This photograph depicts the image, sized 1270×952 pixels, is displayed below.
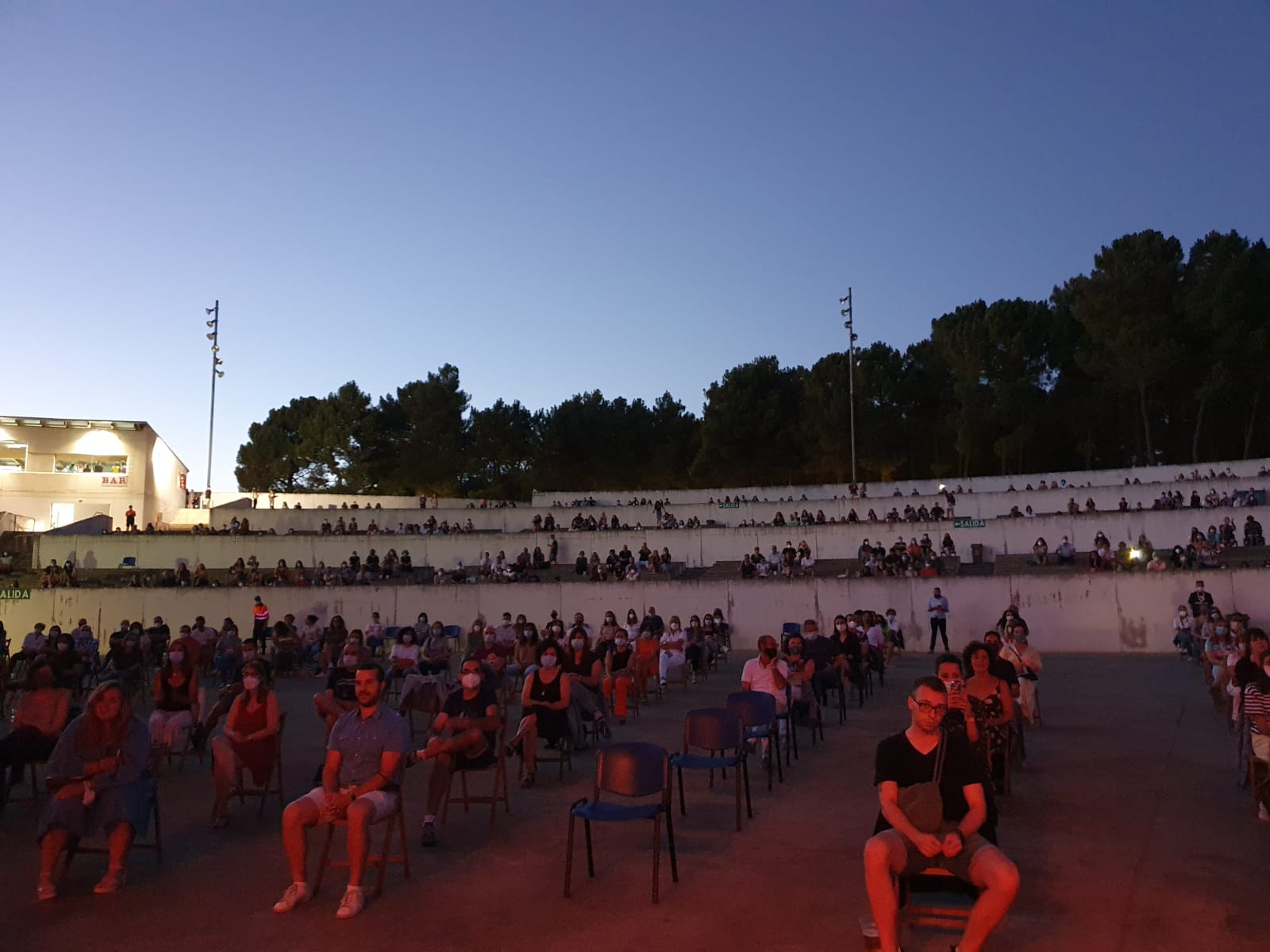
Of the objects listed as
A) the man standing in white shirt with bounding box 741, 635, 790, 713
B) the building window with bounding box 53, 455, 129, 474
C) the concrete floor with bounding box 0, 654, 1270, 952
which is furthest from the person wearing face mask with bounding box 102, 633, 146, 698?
the building window with bounding box 53, 455, 129, 474

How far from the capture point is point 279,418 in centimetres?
6519

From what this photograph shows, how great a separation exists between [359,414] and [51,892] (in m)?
55.3

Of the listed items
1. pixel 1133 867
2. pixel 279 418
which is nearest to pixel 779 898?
pixel 1133 867

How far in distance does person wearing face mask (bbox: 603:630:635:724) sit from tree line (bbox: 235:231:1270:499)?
3675 centimetres

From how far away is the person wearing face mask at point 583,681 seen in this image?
1004 centimetres

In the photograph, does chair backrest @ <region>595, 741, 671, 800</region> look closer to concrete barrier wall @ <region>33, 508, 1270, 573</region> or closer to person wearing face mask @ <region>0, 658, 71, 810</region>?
person wearing face mask @ <region>0, 658, 71, 810</region>

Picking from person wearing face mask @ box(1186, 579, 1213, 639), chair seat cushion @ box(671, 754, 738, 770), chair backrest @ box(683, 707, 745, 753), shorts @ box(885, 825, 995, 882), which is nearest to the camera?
shorts @ box(885, 825, 995, 882)

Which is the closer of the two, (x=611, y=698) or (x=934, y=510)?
(x=611, y=698)

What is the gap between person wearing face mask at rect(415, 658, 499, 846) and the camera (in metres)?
6.88

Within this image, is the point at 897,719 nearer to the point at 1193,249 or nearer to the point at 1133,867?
the point at 1133,867

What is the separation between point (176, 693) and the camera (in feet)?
30.2

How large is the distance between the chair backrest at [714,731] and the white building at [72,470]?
39307mm

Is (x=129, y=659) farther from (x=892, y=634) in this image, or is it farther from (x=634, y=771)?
(x=892, y=634)

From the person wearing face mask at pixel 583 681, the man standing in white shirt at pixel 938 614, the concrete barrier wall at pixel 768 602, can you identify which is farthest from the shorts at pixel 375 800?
the man standing in white shirt at pixel 938 614
